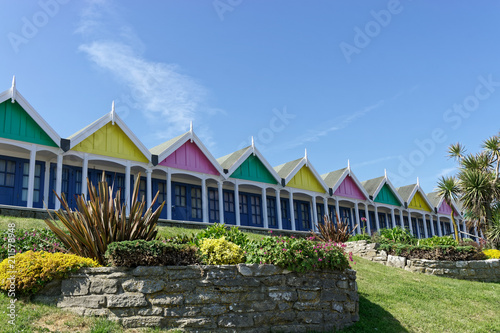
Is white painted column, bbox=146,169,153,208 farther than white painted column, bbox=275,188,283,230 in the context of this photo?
No

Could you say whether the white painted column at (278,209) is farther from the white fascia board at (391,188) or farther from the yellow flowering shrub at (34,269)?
the yellow flowering shrub at (34,269)

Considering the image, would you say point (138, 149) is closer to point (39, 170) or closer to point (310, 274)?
point (39, 170)

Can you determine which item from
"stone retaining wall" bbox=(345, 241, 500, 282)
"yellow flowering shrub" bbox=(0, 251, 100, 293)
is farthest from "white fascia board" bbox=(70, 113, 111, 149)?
"stone retaining wall" bbox=(345, 241, 500, 282)

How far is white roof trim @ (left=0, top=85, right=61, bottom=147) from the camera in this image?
1653cm

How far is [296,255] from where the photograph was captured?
367 inches

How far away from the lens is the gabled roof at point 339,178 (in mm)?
27125

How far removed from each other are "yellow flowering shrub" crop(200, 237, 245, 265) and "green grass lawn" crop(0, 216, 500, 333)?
175 centimetres

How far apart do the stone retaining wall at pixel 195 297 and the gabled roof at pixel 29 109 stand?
1023 cm

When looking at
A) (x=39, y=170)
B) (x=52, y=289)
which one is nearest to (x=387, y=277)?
(x=52, y=289)

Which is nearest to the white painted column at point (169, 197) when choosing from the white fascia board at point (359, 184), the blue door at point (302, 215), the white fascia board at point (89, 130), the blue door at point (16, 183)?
the white fascia board at point (89, 130)

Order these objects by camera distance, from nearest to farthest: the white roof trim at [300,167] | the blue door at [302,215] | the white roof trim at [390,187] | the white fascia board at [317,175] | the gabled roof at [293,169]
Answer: the white roof trim at [300,167]
the gabled roof at [293,169]
the white fascia board at [317,175]
the blue door at [302,215]
the white roof trim at [390,187]

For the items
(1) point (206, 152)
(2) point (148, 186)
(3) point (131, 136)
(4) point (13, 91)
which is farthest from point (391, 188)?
(4) point (13, 91)

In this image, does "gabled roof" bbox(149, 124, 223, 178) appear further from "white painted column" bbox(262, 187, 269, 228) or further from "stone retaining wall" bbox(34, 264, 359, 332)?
"stone retaining wall" bbox(34, 264, 359, 332)

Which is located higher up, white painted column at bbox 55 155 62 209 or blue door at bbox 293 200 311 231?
white painted column at bbox 55 155 62 209
